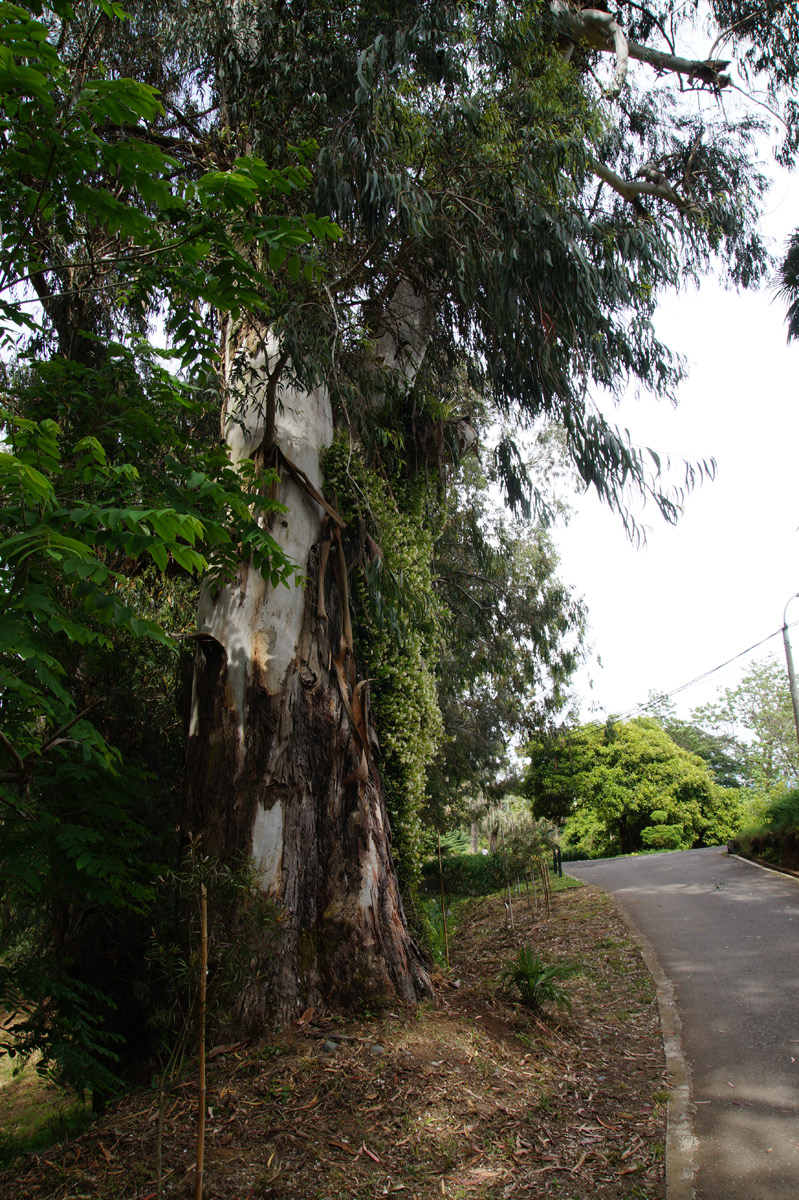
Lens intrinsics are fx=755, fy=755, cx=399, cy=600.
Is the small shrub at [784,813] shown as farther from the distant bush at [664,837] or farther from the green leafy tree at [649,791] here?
the distant bush at [664,837]

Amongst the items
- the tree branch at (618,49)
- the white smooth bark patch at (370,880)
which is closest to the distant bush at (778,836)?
the white smooth bark patch at (370,880)

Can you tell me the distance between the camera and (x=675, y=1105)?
446cm

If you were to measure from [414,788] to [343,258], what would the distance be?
487cm

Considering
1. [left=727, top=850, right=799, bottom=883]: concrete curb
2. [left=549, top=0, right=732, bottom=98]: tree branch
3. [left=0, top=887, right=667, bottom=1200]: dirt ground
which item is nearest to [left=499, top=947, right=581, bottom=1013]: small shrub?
[left=0, top=887, right=667, bottom=1200]: dirt ground

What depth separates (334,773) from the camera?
5.89m

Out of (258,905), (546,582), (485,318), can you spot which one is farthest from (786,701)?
(258,905)

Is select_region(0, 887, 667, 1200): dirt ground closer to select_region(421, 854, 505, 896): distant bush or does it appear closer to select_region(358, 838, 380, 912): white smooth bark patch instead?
select_region(358, 838, 380, 912): white smooth bark patch

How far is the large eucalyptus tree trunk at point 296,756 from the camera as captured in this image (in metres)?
5.27

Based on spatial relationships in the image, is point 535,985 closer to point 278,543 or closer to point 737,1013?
point 737,1013

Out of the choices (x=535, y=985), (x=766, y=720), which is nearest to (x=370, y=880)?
(x=535, y=985)

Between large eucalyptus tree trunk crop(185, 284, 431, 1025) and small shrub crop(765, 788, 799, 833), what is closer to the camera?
large eucalyptus tree trunk crop(185, 284, 431, 1025)

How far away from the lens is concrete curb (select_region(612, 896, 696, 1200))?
3.64 metres

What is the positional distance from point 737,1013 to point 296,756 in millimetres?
3973

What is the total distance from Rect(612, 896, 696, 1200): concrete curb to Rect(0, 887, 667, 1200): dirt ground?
60 mm
